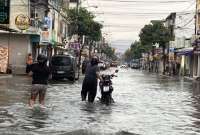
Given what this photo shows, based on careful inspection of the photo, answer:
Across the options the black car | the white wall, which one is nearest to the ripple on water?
the black car

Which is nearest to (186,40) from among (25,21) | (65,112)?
(25,21)

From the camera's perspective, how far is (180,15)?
106 m

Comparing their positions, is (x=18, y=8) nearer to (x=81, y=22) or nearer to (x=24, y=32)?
(x=24, y=32)

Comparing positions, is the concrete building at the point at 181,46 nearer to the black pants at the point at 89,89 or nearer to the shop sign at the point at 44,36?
the shop sign at the point at 44,36

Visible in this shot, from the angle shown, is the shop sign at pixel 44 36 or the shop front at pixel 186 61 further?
the shop front at pixel 186 61

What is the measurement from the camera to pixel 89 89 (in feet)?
71.8

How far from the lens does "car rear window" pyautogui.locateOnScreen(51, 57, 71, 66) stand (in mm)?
43031

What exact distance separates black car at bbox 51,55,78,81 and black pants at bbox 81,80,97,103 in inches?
811

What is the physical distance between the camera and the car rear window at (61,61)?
43.0m

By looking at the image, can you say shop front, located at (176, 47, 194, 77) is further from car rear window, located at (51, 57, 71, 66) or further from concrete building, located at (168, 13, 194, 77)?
car rear window, located at (51, 57, 71, 66)

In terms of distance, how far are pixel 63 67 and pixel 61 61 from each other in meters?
0.59

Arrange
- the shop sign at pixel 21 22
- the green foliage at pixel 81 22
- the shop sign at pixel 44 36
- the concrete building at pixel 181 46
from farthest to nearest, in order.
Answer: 1. the concrete building at pixel 181 46
2. the green foliage at pixel 81 22
3. the shop sign at pixel 44 36
4. the shop sign at pixel 21 22

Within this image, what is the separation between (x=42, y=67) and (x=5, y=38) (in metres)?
35.8

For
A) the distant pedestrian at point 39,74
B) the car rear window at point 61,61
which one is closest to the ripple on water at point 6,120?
the distant pedestrian at point 39,74
